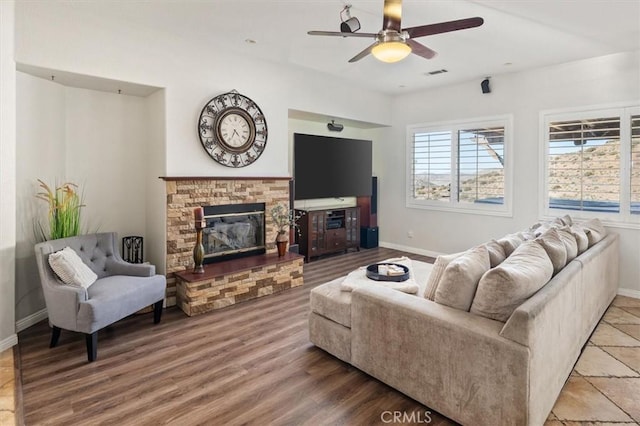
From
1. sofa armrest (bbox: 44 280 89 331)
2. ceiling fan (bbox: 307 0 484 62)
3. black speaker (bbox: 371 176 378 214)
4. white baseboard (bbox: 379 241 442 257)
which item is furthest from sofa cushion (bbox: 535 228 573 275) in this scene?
black speaker (bbox: 371 176 378 214)

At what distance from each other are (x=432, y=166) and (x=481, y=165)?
85 centimetres

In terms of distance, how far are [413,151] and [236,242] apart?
12.2ft

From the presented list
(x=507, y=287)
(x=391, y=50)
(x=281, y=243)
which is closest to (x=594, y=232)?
(x=507, y=287)

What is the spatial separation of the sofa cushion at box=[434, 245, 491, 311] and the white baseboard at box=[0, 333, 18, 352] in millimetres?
3341

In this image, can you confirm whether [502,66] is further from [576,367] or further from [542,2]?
[576,367]

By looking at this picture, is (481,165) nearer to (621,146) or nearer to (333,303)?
(621,146)

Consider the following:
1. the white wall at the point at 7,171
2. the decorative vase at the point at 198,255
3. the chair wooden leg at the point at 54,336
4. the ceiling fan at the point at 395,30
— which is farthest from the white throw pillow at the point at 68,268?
the ceiling fan at the point at 395,30

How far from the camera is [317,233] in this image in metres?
5.94

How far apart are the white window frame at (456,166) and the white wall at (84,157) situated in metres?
4.31

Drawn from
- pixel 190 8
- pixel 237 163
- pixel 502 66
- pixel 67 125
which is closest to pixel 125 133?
pixel 67 125

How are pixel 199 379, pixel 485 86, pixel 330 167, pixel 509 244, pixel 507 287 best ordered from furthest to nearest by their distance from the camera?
1. pixel 330 167
2. pixel 485 86
3. pixel 509 244
4. pixel 199 379
5. pixel 507 287

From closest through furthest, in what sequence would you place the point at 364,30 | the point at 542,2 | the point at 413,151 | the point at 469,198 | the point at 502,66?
1. the point at 542,2
2. the point at 364,30
3. the point at 502,66
4. the point at 469,198
5. the point at 413,151

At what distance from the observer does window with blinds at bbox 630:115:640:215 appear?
424cm

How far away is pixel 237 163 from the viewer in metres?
4.43
